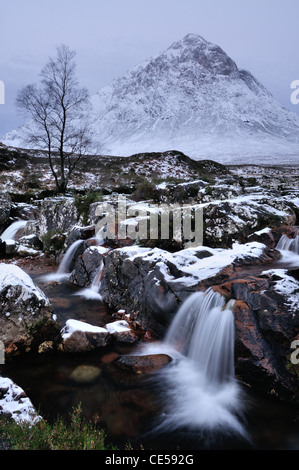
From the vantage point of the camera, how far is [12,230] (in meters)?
16.7

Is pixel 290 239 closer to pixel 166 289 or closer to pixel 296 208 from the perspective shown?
pixel 296 208

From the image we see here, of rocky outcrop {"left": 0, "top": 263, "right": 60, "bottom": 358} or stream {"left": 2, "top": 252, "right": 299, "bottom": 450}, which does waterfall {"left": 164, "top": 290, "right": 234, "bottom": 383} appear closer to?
stream {"left": 2, "top": 252, "right": 299, "bottom": 450}

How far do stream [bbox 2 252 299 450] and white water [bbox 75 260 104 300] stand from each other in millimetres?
3040

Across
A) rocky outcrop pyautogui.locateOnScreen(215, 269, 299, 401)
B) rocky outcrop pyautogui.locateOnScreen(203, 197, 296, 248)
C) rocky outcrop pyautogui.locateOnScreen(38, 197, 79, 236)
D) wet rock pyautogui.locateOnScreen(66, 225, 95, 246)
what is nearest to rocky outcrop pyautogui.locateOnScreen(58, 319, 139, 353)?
rocky outcrop pyautogui.locateOnScreen(215, 269, 299, 401)

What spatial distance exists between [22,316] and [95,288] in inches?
143

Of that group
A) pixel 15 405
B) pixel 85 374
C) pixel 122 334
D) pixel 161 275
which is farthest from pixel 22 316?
pixel 161 275

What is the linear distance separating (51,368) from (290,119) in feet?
601

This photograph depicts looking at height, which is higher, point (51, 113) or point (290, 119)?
point (290, 119)

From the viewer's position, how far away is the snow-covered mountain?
101200mm

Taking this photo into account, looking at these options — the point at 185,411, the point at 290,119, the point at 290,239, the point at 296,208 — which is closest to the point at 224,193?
the point at 296,208

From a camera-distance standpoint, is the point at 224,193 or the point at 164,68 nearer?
the point at 224,193

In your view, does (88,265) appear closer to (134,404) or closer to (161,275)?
(161,275)

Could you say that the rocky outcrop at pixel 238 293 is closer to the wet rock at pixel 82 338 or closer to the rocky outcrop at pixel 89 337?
the rocky outcrop at pixel 89 337
